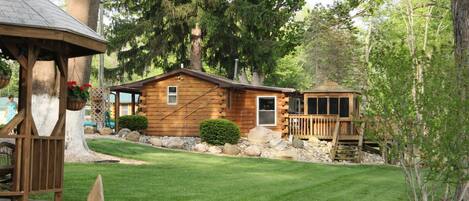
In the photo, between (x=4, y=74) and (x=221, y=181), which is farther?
(x=221, y=181)

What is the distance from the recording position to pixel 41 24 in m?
7.64

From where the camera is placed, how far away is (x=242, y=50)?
31.8 meters

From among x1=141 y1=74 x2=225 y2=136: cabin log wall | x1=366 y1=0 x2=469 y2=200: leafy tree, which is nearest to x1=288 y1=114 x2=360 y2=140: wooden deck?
x1=141 y1=74 x2=225 y2=136: cabin log wall

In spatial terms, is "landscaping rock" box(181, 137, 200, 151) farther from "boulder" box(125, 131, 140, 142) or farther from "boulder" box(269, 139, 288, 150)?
"boulder" box(269, 139, 288, 150)

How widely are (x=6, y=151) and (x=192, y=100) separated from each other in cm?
2090

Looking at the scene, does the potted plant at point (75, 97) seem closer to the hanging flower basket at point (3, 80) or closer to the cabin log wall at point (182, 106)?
the hanging flower basket at point (3, 80)

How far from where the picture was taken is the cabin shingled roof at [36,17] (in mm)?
7496

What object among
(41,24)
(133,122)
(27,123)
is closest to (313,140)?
(133,122)

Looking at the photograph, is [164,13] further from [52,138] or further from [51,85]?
[52,138]

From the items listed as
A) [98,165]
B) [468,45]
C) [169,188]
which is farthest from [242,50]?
[468,45]

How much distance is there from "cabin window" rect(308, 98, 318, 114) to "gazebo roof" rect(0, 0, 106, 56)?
22898 millimetres

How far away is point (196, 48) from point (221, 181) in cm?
1934

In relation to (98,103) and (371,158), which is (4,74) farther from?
(98,103)

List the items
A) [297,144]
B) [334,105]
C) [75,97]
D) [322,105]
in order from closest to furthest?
[75,97]
[297,144]
[334,105]
[322,105]
